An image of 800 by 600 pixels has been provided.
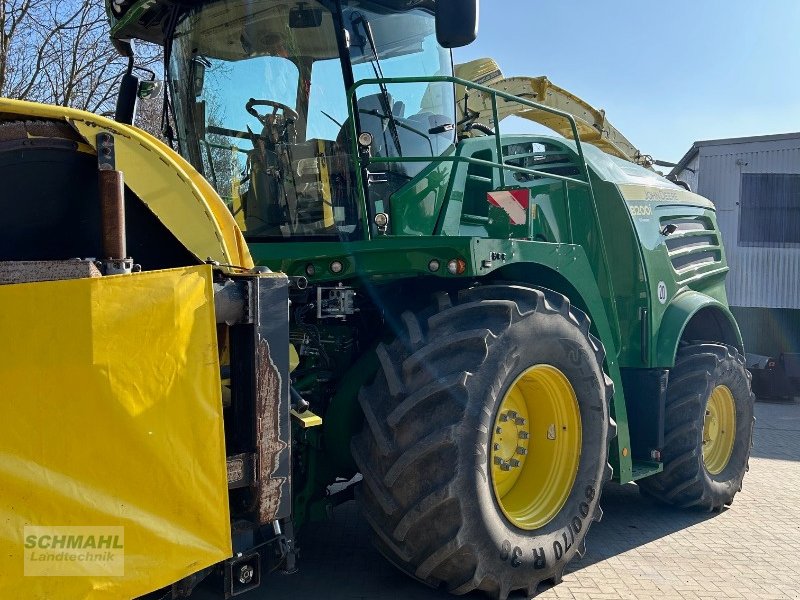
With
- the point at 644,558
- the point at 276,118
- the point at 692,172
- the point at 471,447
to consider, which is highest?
the point at 692,172

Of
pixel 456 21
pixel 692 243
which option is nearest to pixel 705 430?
pixel 692 243

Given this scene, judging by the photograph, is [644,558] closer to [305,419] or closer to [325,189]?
[305,419]

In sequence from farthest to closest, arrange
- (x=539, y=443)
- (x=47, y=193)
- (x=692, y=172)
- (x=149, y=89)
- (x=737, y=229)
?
(x=692, y=172)
(x=737, y=229)
(x=149, y=89)
(x=539, y=443)
(x=47, y=193)

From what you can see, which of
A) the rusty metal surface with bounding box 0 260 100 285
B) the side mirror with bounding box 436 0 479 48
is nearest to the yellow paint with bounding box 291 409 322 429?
the rusty metal surface with bounding box 0 260 100 285

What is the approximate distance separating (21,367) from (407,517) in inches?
69.3

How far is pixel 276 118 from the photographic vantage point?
3.97 m

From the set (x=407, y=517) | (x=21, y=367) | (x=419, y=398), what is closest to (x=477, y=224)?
(x=419, y=398)

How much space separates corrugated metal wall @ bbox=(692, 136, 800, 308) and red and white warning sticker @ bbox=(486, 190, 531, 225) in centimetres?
1253

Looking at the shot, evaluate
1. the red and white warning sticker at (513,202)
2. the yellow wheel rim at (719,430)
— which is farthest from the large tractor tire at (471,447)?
the yellow wheel rim at (719,430)

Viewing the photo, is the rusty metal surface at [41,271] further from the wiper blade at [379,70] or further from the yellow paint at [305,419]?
the wiper blade at [379,70]

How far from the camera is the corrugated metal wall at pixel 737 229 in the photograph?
14.8m

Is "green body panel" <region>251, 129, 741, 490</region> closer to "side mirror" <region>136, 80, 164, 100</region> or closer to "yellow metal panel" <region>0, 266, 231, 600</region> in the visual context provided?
"side mirror" <region>136, 80, 164, 100</region>

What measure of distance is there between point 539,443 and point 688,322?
2347mm

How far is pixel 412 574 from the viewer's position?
11.3 feet
